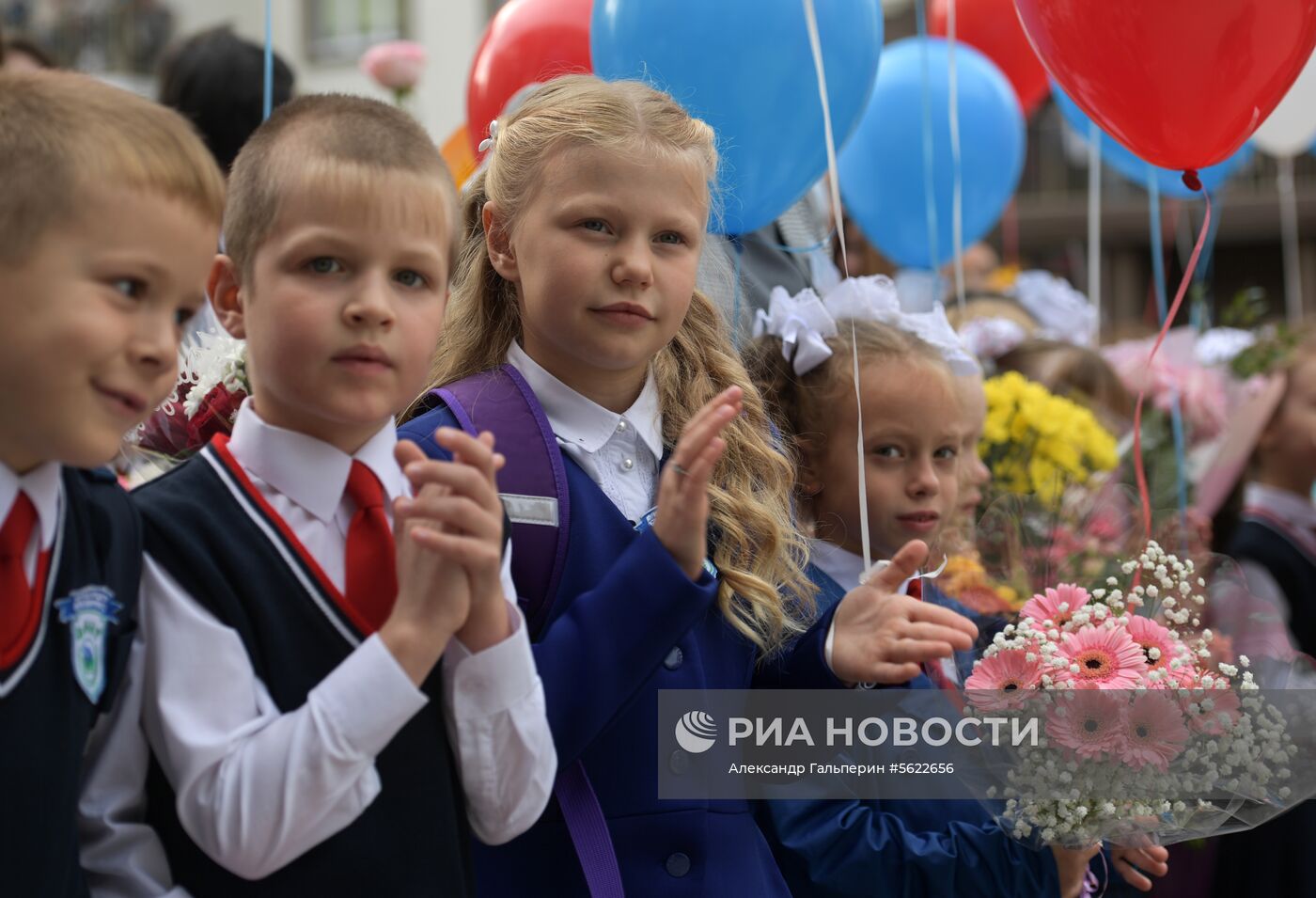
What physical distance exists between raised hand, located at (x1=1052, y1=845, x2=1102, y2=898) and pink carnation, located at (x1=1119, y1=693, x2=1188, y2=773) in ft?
0.73

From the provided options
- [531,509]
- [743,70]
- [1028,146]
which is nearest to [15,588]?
[531,509]

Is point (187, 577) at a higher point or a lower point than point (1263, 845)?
higher

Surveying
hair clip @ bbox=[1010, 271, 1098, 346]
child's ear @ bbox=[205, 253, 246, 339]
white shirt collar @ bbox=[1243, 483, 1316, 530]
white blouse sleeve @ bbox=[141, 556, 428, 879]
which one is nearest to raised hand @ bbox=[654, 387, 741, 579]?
white blouse sleeve @ bbox=[141, 556, 428, 879]

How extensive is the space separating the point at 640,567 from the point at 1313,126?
12.7 ft

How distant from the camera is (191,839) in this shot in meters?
1.41

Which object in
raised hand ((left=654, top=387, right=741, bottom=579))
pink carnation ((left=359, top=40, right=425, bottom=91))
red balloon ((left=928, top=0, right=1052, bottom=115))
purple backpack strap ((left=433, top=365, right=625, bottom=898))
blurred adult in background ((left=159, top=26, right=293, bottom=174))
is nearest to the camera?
raised hand ((left=654, top=387, right=741, bottom=579))

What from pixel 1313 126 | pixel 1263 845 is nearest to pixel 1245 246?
pixel 1313 126

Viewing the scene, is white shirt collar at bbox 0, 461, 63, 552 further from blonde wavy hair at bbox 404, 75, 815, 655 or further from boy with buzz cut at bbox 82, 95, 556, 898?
blonde wavy hair at bbox 404, 75, 815, 655

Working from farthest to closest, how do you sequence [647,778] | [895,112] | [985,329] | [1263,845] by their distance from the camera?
[895,112] → [985,329] → [1263,845] → [647,778]

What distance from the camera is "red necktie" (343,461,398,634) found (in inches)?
58.0

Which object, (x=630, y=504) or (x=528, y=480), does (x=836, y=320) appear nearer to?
(x=630, y=504)

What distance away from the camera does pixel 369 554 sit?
1.49 meters

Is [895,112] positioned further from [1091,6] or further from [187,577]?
[187,577]

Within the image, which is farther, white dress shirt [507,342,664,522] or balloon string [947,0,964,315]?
balloon string [947,0,964,315]
